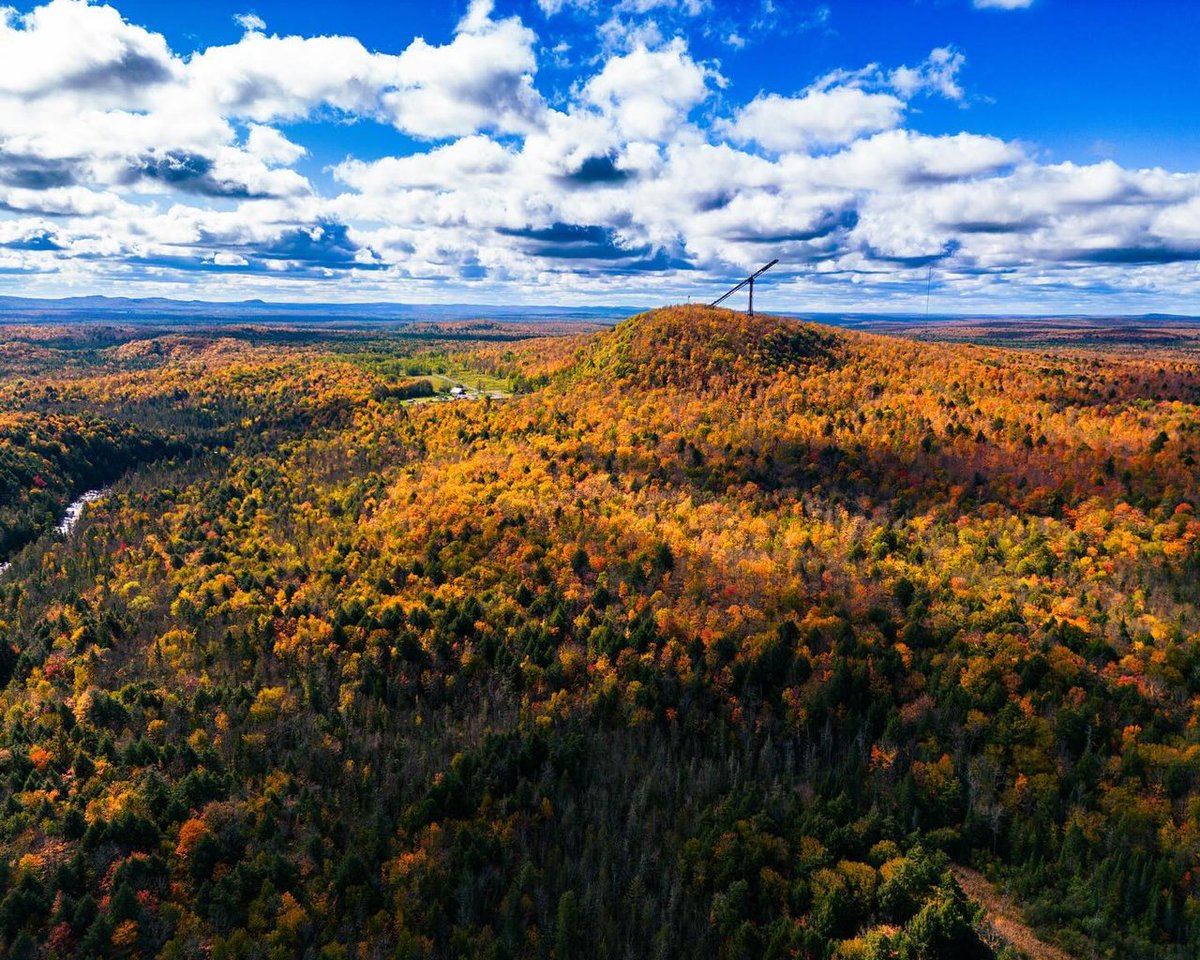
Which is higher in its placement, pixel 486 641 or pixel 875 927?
pixel 486 641

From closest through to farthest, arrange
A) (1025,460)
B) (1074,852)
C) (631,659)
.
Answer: (1074,852) < (631,659) < (1025,460)

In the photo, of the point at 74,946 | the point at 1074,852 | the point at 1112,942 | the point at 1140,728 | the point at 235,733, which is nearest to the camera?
the point at 1112,942

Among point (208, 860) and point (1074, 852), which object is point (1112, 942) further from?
point (208, 860)

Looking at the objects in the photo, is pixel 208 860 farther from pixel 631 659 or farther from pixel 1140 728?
pixel 1140 728

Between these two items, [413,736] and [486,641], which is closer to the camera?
[413,736]

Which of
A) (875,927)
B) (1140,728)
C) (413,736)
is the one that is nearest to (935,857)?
(875,927)

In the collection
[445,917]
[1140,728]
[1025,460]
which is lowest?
[445,917]
